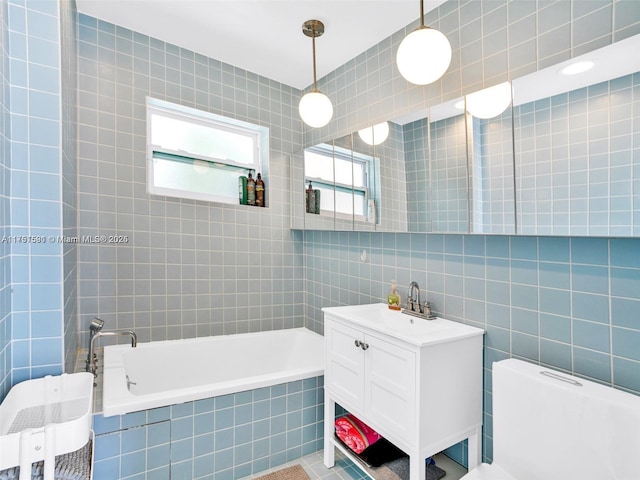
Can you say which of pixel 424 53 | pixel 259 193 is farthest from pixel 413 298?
pixel 259 193

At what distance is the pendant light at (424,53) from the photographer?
1.38 meters

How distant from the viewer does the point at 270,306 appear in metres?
2.96

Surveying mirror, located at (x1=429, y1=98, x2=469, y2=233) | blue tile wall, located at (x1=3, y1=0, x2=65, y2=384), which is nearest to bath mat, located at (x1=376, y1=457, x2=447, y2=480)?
mirror, located at (x1=429, y1=98, x2=469, y2=233)

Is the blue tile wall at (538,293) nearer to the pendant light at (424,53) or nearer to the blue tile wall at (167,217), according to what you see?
the pendant light at (424,53)

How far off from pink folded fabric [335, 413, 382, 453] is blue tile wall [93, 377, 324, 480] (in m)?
0.21

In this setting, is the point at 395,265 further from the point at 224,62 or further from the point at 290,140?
the point at 224,62

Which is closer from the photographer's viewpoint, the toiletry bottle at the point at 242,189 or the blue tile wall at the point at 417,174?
the blue tile wall at the point at 417,174

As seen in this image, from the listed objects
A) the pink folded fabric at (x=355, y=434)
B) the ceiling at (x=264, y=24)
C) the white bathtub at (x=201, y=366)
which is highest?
the ceiling at (x=264, y=24)

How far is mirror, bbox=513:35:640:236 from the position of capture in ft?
3.76

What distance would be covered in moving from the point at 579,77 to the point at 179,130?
2.56m

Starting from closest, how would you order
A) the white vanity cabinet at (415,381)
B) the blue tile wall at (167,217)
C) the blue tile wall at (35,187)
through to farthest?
1. the blue tile wall at (35,187)
2. the white vanity cabinet at (415,381)
3. the blue tile wall at (167,217)

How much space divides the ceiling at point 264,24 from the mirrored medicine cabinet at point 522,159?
2.08ft

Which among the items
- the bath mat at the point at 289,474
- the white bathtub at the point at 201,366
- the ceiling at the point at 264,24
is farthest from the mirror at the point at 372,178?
the bath mat at the point at 289,474

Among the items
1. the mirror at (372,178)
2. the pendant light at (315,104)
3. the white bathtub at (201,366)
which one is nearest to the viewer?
the white bathtub at (201,366)
